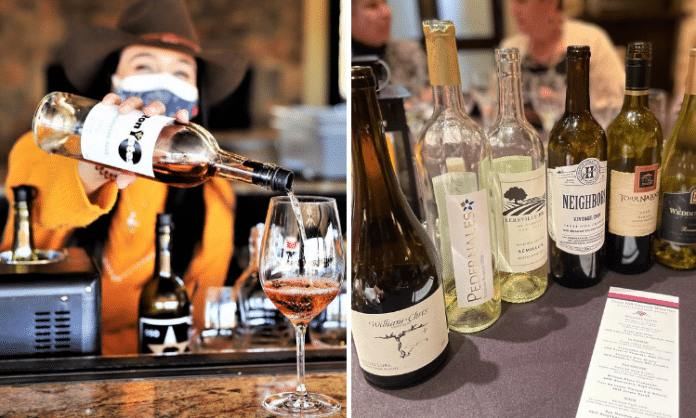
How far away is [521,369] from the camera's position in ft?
2.20

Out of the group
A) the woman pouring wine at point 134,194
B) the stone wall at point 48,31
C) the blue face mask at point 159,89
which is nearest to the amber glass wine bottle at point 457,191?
the woman pouring wine at point 134,194

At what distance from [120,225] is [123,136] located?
2.99ft

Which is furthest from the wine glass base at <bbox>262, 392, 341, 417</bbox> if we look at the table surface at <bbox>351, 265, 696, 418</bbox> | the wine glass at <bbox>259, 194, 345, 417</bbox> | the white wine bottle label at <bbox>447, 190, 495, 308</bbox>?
the white wine bottle label at <bbox>447, 190, 495, 308</bbox>

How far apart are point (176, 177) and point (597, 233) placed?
651 mm

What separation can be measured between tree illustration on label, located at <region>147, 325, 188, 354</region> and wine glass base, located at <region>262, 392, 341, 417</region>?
389 mm

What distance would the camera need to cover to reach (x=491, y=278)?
729mm

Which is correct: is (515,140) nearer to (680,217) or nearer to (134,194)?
(680,217)

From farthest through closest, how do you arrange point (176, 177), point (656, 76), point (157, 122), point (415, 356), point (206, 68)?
point (656, 76) < point (206, 68) < point (176, 177) < point (157, 122) < point (415, 356)

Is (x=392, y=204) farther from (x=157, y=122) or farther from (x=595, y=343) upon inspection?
(x=157, y=122)

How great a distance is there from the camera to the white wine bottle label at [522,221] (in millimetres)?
744

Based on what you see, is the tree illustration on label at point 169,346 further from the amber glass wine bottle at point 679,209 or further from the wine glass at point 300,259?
the amber glass wine bottle at point 679,209

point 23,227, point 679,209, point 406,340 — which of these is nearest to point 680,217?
point 679,209

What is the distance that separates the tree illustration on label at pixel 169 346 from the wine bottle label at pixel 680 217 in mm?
837

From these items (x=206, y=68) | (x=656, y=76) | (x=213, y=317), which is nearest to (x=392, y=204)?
(x=213, y=317)
